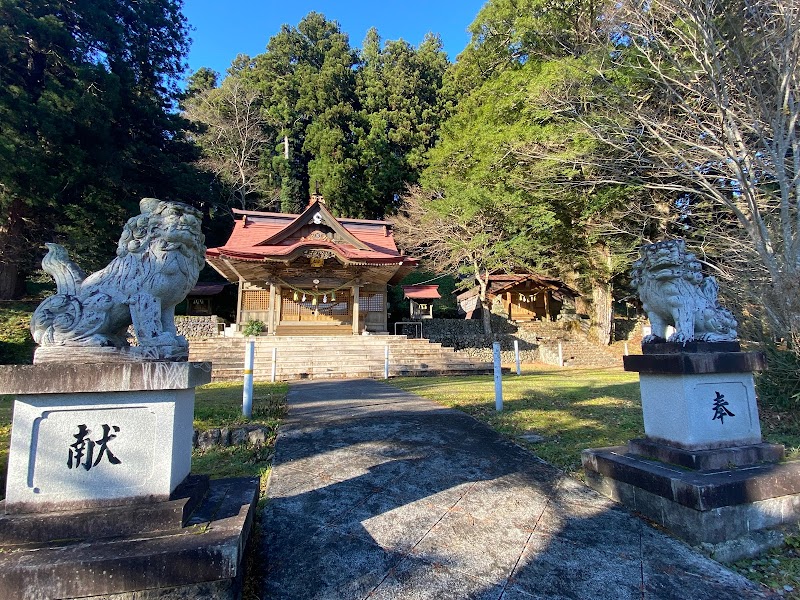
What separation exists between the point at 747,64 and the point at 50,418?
9.89 m

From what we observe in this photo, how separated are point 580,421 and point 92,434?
5.47 m

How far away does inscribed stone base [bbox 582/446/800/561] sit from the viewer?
253 cm

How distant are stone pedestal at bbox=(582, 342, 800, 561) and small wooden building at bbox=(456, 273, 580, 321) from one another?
20.8 meters

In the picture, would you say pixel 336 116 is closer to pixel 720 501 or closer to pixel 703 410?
pixel 703 410

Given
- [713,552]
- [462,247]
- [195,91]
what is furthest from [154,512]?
[195,91]

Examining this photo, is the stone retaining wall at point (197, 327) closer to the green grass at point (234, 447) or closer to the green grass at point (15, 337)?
the green grass at point (15, 337)

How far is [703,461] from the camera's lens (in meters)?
2.86

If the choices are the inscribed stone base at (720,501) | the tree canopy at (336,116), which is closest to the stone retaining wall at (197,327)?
the tree canopy at (336,116)

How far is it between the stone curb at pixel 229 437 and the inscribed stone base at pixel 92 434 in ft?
9.10

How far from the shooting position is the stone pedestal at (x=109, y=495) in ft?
6.04

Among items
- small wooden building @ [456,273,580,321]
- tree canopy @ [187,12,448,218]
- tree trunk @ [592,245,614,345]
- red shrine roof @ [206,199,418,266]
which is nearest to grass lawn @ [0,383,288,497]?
red shrine roof @ [206,199,418,266]

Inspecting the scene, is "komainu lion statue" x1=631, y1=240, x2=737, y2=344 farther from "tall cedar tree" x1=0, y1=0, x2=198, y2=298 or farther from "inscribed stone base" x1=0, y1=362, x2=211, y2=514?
"tall cedar tree" x1=0, y1=0, x2=198, y2=298

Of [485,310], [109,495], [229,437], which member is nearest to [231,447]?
[229,437]

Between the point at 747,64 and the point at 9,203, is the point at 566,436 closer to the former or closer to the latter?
the point at 747,64
